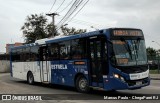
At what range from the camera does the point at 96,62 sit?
1695 cm

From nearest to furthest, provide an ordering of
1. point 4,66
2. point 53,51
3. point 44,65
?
point 53,51 → point 44,65 → point 4,66

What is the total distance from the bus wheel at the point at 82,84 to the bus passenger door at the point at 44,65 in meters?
4.09

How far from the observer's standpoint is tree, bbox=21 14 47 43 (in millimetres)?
69750

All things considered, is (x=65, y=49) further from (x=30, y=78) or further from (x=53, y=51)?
(x=30, y=78)

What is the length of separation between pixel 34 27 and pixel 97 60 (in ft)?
184

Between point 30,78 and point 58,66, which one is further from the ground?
point 58,66

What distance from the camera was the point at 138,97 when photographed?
15703mm

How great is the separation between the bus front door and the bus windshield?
2.77 feet

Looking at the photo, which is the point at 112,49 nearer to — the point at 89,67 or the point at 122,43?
the point at 122,43

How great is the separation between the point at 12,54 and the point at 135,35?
48.3 ft

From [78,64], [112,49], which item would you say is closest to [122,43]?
[112,49]

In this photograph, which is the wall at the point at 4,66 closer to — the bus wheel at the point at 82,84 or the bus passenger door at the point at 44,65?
the bus passenger door at the point at 44,65

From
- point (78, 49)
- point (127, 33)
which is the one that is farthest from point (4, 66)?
point (127, 33)

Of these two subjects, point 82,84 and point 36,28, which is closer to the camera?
point 82,84
